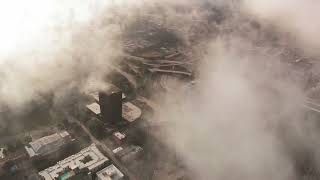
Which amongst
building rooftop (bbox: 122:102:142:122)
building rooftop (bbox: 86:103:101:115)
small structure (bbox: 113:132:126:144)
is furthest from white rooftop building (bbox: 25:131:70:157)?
building rooftop (bbox: 122:102:142:122)

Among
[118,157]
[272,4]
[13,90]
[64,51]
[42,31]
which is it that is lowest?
[118,157]

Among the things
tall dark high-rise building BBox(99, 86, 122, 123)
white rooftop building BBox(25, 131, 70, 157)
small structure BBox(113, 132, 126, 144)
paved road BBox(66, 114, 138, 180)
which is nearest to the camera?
paved road BBox(66, 114, 138, 180)

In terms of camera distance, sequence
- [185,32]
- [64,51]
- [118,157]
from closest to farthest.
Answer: [118,157] → [64,51] → [185,32]

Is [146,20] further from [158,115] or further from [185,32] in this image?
[158,115]

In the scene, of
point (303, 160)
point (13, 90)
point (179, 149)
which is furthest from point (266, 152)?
point (13, 90)

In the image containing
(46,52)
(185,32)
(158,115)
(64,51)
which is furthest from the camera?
(185,32)

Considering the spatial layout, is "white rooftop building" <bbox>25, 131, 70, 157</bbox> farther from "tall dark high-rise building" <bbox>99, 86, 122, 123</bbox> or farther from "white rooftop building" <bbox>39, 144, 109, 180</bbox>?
"tall dark high-rise building" <bbox>99, 86, 122, 123</bbox>

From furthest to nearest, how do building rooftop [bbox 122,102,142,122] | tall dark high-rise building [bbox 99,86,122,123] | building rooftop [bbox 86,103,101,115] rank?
building rooftop [bbox 86,103,101,115] < building rooftop [bbox 122,102,142,122] < tall dark high-rise building [bbox 99,86,122,123]

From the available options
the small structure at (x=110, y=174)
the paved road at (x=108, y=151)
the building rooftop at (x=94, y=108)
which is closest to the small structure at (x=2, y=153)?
the paved road at (x=108, y=151)
